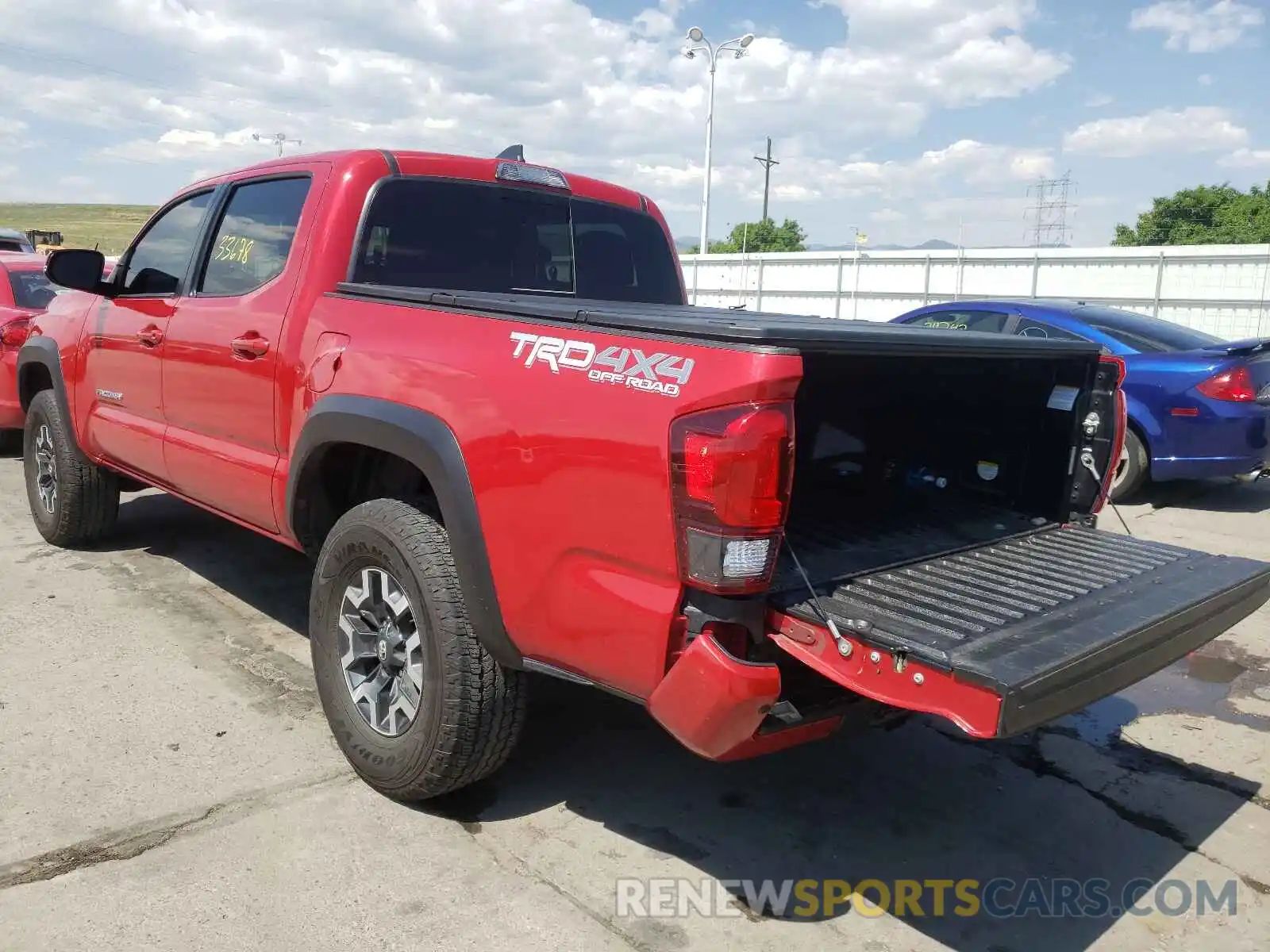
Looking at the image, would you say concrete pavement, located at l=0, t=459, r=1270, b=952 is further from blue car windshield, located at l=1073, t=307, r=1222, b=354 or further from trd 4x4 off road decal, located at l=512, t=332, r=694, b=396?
blue car windshield, located at l=1073, t=307, r=1222, b=354

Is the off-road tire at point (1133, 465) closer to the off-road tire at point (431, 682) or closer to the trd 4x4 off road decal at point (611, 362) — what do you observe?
the off-road tire at point (431, 682)

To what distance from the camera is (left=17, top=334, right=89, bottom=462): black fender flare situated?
531 cm

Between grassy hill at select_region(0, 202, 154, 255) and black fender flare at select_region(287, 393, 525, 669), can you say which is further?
grassy hill at select_region(0, 202, 154, 255)

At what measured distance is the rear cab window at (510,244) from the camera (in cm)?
376

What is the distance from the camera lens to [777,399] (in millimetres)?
2234

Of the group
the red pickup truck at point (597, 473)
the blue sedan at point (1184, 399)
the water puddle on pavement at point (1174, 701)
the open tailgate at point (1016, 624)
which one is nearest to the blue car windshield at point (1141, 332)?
the blue sedan at point (1184, 399)

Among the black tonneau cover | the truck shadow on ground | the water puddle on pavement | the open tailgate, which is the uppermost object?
the black tonneau cover

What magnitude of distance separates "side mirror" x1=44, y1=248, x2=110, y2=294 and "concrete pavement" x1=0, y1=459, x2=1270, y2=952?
60.8 inches

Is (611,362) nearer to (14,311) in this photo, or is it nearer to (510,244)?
(510,244)

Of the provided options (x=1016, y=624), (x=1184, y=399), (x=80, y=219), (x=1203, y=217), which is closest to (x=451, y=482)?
(x=1016, y=624)

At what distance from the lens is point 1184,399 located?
7.46 m

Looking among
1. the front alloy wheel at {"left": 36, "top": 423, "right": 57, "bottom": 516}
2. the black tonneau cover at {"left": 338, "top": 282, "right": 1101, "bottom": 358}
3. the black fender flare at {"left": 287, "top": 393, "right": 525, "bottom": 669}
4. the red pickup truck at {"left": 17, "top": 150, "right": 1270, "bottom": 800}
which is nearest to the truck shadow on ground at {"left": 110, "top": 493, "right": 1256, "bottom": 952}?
the red pickup truck at {"left": 17, "top": 150, "right": 1270, "bottom": 800}

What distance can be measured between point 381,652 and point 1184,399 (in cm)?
653

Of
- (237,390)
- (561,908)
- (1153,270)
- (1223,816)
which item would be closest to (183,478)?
(237,390)
